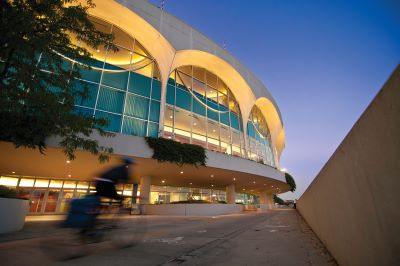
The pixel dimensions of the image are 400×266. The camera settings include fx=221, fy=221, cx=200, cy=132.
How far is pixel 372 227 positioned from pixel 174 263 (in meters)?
3.16

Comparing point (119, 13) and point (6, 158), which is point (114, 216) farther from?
point (119, 13)

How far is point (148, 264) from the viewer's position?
3.89 m

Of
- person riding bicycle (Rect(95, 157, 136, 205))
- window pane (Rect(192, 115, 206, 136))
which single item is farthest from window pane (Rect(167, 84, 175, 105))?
person riding bicycle (Rect(95, 157, 136, 205))

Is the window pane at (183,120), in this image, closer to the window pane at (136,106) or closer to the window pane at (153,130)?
the window pane at (153,130)

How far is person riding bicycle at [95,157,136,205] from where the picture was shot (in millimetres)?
5402

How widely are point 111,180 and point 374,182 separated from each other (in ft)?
16.9

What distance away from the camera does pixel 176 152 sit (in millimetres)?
17531

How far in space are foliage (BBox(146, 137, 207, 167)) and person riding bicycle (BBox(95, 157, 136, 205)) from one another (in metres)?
11.0

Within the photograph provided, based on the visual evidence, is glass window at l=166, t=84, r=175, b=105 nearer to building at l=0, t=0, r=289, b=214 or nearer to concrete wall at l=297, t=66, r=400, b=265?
building at l=0, t=0, r=289, b=214

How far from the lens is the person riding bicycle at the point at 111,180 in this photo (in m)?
5.40

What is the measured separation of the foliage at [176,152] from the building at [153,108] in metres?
0.81

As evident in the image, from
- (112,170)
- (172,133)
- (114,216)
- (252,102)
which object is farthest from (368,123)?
(252,102)

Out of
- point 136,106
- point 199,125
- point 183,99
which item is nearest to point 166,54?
point 183,99

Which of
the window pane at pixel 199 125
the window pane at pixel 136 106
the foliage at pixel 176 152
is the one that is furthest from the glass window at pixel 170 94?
the foliage at pixel 176 152
